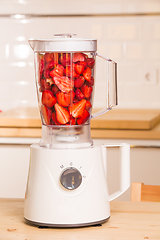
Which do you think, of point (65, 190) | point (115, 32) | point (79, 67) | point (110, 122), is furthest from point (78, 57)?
point (115, 32)

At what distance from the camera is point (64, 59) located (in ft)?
2.27

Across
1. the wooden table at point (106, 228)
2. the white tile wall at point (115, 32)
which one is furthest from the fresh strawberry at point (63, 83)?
the white tile wall at point (115, 32)

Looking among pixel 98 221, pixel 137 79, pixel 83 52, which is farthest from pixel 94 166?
pixel 137 79

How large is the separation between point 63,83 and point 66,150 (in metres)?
0.12

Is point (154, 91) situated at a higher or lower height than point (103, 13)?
lower

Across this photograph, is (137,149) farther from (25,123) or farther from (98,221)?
(98,221)

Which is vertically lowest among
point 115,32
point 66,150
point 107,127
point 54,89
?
point 107,127

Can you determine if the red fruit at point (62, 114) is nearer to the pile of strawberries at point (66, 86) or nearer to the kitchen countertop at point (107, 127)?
the pile of strawberries at point (66, 86)

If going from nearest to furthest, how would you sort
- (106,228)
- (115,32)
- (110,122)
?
(106,228) < (110,122) < (115,32)

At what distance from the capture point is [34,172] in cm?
70

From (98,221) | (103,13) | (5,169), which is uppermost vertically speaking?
(103,13)

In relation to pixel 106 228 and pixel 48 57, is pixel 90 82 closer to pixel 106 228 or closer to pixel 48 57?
pixel 48 57

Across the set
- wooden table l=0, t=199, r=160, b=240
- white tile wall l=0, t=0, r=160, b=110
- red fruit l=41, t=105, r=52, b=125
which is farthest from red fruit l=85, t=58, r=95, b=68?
white tile wall l=0, t=0, r=160, b=110

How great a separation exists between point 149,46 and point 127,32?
14 centimetres
